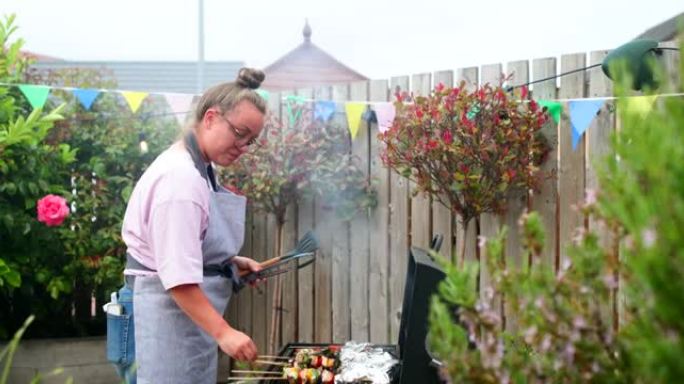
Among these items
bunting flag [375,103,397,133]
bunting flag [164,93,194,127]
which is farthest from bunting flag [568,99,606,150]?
bunting flag [164,93,194,127]

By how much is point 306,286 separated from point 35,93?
2151 millimetres

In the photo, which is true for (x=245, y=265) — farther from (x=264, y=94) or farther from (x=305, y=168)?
(x=264, y=94)

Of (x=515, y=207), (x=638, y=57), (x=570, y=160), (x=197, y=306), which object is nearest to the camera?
(x=197, y=306)

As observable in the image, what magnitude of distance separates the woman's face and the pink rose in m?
2.34

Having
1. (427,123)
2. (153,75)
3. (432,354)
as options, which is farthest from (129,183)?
(153,75)

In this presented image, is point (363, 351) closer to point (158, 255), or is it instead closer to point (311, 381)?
point (311, 381)

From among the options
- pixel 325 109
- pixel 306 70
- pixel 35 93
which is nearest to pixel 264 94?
pixel 325 109

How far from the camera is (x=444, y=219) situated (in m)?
3.98

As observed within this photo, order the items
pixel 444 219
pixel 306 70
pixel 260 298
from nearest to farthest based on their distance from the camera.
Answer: pixel 444 219 → pixel 260 298 → pixel 306 70

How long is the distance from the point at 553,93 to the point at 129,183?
10.1ft

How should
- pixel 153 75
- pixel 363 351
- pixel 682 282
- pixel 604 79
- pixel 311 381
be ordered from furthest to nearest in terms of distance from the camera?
pixel 153 75
pixel 604 79
pixel 363 351
pixel 311 381
pixel 682 282

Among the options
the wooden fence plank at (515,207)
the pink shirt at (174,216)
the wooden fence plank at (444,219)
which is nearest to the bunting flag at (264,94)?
the wooden fence plank at (444,219)

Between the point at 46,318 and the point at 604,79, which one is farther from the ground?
the point at 604,79

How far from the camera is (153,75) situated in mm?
23688
